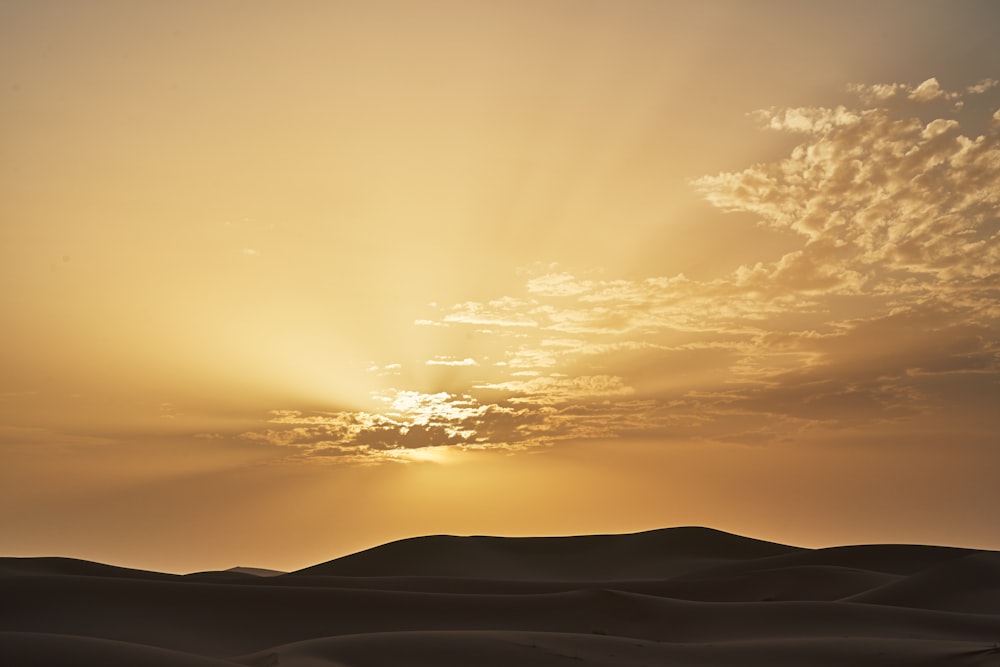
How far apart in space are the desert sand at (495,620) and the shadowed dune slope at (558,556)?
11.2 meters

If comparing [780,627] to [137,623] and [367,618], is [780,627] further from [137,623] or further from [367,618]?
[137,623]

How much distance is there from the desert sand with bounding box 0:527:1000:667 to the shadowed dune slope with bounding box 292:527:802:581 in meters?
11.2

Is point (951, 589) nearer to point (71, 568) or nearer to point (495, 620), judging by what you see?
point (495, 620)

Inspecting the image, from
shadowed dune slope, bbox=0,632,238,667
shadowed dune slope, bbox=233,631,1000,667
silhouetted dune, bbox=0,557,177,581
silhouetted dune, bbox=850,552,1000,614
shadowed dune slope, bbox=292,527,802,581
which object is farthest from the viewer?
shadowed dune slope, bbox=292,527,802,581

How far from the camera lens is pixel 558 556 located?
65812mm

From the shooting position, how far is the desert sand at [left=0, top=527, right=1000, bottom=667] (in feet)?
61.6

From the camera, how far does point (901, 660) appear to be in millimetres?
18812

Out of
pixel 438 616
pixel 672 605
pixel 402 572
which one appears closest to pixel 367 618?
pixel 438 616

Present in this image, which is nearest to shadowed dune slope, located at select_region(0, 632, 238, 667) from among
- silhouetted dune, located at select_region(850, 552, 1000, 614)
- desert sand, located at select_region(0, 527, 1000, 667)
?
desert sand, located at select_region(0, 527, 1000, 667)

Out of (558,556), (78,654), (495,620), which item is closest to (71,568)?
(495,620)

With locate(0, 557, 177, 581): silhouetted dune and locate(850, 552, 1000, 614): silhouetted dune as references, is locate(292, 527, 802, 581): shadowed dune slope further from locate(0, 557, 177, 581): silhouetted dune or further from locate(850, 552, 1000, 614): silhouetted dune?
locate(850, 552, 1000, 614): silhouetted dune

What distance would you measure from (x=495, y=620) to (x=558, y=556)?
36844 mm

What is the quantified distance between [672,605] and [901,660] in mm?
11453

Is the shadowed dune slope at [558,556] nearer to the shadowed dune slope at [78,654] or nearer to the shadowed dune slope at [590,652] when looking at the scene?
the shadowed dune slope at [590,652]
